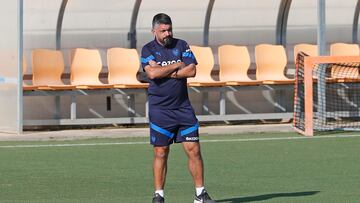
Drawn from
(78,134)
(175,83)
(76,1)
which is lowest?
(78,134)

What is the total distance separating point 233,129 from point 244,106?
2253mm

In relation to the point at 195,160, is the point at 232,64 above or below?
Answer: above

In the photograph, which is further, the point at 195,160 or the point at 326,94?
the point at 326,94

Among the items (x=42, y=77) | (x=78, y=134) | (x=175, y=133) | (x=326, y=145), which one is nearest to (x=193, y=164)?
(x=175, y=133)

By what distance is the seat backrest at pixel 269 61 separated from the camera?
2170 centimetres

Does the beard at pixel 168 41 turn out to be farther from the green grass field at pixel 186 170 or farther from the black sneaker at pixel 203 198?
the green grass field at pixel 186 170

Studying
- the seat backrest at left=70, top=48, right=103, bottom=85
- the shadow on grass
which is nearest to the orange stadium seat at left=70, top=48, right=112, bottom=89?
the seat backrest at left=70, top=48, right=103, bottom=85

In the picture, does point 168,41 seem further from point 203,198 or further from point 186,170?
point 186,170

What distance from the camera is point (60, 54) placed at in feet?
68.6

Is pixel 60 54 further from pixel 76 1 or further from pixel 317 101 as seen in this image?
pixel 317 101

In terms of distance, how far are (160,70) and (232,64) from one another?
37.5 feet

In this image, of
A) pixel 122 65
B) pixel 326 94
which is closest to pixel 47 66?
pixel 122 65

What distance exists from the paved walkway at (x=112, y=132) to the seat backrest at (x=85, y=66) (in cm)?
106

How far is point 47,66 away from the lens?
20719 millimetres
